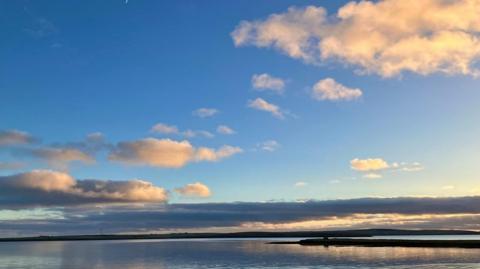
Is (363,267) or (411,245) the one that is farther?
(411,245)

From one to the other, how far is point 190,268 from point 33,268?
22.8m

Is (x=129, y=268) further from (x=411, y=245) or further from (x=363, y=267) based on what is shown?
(x=411, y=245)

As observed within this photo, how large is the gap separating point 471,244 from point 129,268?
7230cm

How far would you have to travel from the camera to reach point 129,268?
70.1 m

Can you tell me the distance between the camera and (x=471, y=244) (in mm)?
109750

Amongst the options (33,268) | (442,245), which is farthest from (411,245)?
(33,268)

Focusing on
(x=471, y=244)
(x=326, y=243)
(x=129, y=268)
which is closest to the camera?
(x=129, y=268)

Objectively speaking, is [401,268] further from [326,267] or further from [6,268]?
[6,268]

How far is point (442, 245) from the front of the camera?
115 m

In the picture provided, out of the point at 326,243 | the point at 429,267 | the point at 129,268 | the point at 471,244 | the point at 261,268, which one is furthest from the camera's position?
the point at 326,243

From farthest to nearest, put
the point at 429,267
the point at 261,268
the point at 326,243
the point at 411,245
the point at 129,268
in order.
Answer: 1. the point at 326,243
2. the point at 411,245
3. the point at 129,268
4. the point at 261,268
5. the point at 429,267

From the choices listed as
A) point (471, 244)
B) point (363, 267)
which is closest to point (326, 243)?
point (471, 244)

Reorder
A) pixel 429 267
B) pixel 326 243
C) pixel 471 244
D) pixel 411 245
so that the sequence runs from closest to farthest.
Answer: pixel 429 267
pixel 471 244
pixel 411 245
pixel 326 243

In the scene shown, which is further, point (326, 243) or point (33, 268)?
point (326, 243)
